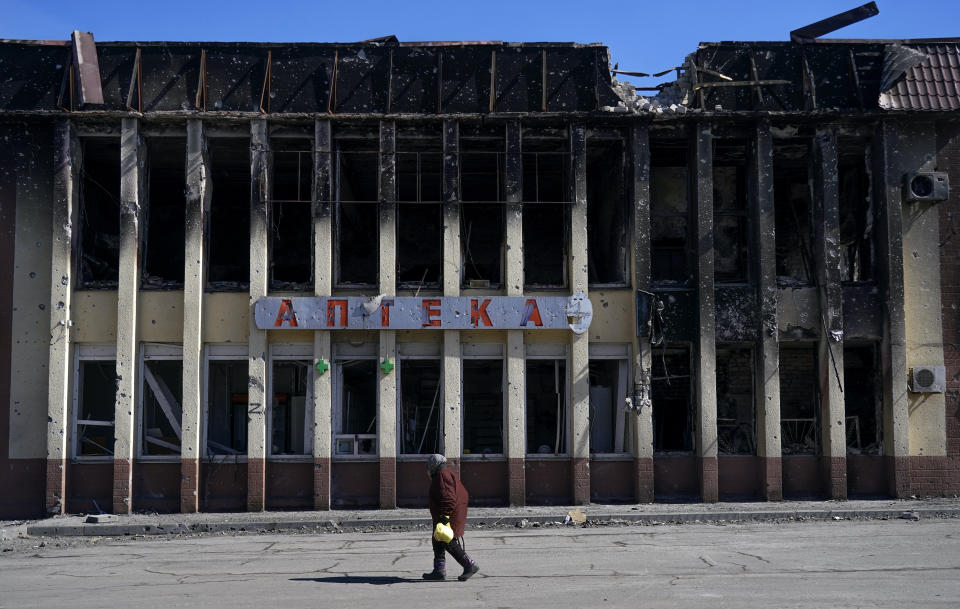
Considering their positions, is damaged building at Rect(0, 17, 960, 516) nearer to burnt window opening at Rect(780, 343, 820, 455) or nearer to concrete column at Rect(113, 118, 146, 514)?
concrete column at Rect(113, 118, 146, 514)

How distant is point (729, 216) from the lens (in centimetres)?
2023

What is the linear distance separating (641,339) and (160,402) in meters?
→ 9.79

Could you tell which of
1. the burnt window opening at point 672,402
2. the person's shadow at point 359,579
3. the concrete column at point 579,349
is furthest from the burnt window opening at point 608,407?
the person's shadow at point 359,579

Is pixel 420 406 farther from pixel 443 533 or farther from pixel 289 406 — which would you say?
Answer: pixel 443 533

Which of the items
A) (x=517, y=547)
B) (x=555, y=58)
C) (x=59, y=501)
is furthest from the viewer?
(x=555, y=58)

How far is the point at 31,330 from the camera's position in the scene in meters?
17.9

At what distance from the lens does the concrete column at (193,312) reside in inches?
696

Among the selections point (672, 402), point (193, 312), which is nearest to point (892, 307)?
point (672, 402)

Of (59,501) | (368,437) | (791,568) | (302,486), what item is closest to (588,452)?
(368,437)

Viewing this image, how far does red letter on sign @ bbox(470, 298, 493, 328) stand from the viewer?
1812cm

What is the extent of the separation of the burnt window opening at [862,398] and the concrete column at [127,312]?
47.4 feet

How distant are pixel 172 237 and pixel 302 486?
24.1 feet

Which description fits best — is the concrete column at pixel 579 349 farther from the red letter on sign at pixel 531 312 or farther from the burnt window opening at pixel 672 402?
the burnt window opening at pixel 672 402

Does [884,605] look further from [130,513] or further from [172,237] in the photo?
[172,237]
